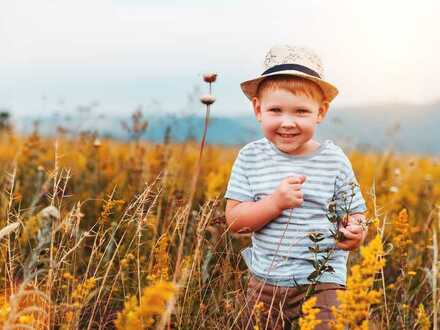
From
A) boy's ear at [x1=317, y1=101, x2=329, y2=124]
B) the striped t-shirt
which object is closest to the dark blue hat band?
boy's ear at [x1=317, y1=101, x2=329, y2=124]

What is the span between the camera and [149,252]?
4.08 m

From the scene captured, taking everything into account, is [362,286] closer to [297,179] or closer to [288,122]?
[297,179]

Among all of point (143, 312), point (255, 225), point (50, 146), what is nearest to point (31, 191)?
point (50, 146)

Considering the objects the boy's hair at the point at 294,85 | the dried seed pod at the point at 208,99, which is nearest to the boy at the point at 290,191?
the boy's hair at the point at 294,85

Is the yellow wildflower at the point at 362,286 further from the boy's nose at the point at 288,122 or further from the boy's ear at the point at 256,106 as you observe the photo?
the boy's ear at the point at 256,106

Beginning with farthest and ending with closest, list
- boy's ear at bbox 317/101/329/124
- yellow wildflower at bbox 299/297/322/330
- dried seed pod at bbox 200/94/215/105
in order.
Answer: boy's ear at bbox 317/101/329/124 → dried seed pod at bbox 200/94/215/105 → yellow wildflower at bbox 299/297/322/330

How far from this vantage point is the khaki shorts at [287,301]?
283 cm

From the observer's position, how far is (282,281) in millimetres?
2920

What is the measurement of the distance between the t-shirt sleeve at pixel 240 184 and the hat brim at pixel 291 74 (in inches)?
11.7

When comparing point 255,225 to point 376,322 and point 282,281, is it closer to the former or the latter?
point 282,281

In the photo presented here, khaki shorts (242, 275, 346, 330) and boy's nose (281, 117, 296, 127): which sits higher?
boy's nose (281, 117, 296, 127)

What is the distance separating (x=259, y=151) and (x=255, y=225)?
0.37m

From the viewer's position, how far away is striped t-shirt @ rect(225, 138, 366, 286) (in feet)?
9.48

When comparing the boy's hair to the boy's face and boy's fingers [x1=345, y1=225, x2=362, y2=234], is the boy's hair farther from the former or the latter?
boy's fingers [x1=345, y1=225, x2=362, y2=234]
